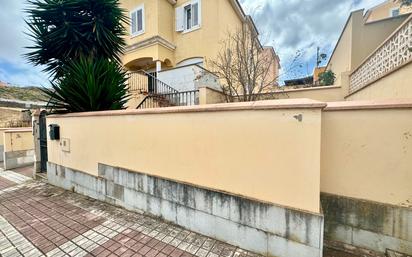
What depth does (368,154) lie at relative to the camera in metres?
2.40

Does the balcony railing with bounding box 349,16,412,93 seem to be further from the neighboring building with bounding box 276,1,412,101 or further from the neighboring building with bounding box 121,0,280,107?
the neighboring building with bounding box 121,0,280,107

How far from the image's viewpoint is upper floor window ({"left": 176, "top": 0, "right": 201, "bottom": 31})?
10.6 meters

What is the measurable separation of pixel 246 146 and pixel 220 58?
26.4ft

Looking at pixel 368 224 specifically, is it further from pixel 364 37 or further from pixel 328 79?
pixel 328 79

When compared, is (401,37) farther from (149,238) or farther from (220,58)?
(220,58)

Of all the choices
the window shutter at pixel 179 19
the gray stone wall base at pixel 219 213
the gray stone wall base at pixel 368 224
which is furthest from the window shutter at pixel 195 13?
the gray stone wall base at pixel 368 224

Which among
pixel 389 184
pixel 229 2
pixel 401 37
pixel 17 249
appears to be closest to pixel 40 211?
pixel 17 249

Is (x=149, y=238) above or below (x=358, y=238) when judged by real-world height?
below

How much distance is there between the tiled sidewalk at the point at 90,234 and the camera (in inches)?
104

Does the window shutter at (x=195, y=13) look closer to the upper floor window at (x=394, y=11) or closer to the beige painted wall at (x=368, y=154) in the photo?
the beige painted wall at (x=368, y=154)

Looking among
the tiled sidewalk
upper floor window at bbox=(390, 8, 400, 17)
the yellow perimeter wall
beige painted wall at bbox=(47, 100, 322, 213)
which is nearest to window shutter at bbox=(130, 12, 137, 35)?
beige painted wall at bbox=(47, 100, 322, 213)

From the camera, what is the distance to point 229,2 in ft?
36.6

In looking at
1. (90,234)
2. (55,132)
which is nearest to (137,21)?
(55,132)

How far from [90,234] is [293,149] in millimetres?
3330
